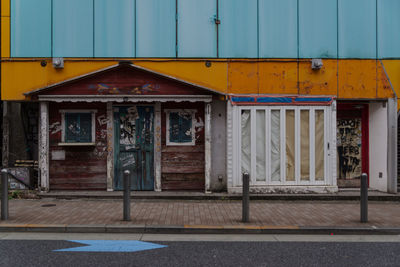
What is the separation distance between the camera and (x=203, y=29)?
392 inches

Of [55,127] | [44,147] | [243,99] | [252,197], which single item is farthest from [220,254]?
[55,127]

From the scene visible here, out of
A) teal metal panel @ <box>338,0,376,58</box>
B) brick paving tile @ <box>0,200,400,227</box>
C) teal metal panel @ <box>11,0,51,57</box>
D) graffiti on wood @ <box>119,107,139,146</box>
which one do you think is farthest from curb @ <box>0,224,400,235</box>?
teal metal panel @ <box>338,0,376,58</box>

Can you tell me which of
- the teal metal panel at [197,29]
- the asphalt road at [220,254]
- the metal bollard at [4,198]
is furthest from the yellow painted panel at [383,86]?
the metal bollard at [4,198]

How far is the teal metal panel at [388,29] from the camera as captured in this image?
10.2 metres

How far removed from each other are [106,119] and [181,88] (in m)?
2.32

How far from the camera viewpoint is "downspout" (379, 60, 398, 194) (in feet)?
32.5

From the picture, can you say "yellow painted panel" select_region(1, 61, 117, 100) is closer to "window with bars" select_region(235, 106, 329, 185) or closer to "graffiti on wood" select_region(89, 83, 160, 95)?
"graffiti on wood" select_region(89, 83, 160, 95)

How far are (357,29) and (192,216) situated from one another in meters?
7.32

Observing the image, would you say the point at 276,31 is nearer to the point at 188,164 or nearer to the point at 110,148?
the point at 188,164

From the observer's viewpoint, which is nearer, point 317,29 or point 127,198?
point 127,198

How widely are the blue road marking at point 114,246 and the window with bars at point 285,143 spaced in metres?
4.74

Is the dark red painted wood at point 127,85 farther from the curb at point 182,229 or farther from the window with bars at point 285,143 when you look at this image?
the curb at point 182,229

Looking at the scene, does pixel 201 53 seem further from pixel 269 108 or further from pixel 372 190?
pixel 372 190

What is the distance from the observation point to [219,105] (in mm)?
9984
